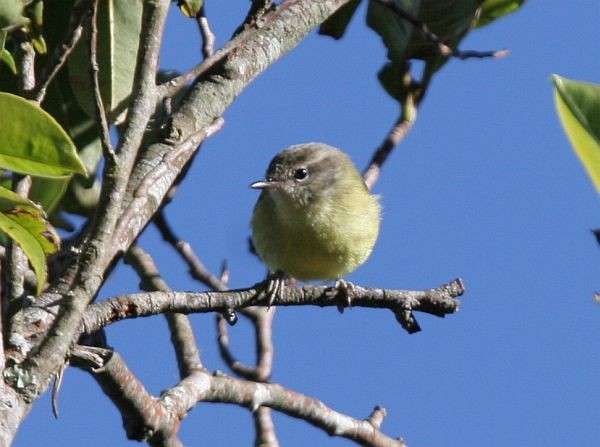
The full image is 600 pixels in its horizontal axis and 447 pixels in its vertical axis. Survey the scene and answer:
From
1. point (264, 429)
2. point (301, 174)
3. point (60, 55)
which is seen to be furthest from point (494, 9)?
point (60, 55)

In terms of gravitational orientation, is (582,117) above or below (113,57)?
below

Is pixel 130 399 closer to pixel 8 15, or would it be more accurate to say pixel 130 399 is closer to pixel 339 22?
pixel 8 15

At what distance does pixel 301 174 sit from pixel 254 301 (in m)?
2.71

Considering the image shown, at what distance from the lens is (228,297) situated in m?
2.81

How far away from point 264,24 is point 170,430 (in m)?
1.28

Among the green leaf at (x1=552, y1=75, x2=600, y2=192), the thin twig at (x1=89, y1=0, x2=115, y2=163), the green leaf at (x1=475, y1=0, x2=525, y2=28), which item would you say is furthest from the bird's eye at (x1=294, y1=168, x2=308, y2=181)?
the green leaf at (x1=552, y1=75, x2=600, y2=192)

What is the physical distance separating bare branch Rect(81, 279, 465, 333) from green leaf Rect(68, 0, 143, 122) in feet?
2.33

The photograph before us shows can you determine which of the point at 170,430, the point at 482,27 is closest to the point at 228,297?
the point at 170,430

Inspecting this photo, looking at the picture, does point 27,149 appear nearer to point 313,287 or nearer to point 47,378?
point 47,378

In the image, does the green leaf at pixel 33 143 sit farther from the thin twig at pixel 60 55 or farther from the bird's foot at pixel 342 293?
the bird's foot at pixel 342 293

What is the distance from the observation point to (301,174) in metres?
5.56

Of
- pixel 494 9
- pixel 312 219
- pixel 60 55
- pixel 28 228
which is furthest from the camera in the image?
pixel 312 219

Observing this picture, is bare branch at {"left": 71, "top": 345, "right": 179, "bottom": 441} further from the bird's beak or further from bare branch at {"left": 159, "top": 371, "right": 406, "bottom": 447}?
the bird's beak

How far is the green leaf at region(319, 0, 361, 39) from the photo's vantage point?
4.24m
